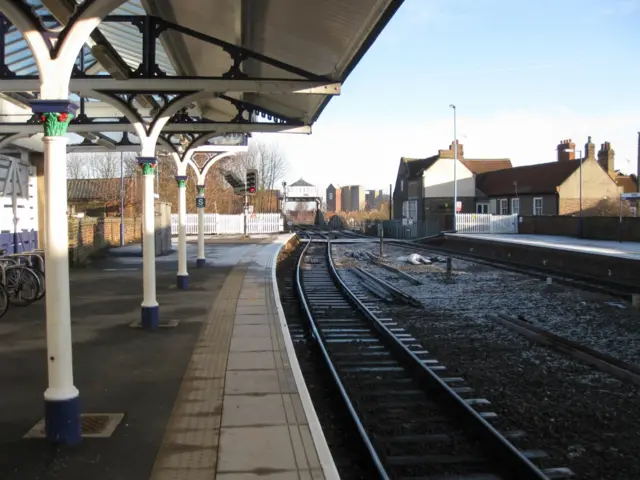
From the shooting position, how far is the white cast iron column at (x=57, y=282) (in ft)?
15.1

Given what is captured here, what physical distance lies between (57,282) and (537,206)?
48.3 metres

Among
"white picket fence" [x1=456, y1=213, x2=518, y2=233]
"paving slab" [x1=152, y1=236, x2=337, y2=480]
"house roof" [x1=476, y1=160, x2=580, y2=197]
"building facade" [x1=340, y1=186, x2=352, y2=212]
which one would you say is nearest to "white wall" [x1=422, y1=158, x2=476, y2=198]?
"house roof" [x1=476, y1=160, x2=580, y2=197]

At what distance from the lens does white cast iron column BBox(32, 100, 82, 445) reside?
4602mm

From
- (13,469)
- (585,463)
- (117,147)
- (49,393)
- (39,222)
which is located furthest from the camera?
(39,222)

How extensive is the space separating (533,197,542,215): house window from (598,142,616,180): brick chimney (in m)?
10.1

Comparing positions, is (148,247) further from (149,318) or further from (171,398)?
(171,398)

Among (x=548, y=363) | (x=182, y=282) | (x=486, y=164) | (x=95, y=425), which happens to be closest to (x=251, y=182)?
(x=182, y=282)

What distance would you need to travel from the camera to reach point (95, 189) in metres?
52.2

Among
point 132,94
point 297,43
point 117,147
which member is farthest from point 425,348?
point 117,147

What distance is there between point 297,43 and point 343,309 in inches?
265

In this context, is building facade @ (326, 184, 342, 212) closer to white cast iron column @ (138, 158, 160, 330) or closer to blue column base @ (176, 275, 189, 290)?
blue column base @ (176, 275, 189, 290)

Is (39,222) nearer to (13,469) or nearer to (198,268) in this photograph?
(198,268)

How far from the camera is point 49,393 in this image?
4.69 m

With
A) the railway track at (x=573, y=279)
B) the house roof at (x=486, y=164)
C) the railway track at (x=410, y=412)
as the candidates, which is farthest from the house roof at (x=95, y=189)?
the railway track at (x=410, y=412)
